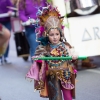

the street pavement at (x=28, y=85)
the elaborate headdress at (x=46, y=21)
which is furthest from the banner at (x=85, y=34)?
the elaborate headdress at (x=46, y=21)

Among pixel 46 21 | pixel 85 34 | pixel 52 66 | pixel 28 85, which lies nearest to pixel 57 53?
pixel 52 66

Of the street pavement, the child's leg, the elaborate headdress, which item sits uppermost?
the elaborate headdress

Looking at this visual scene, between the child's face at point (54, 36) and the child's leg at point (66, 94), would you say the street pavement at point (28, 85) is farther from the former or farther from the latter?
the child's face at point (54, 36)

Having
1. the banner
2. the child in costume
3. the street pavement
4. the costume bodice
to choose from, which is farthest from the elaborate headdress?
the banner

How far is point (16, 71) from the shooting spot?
8633 millimetres

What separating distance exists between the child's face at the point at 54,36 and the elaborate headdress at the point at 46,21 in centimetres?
6

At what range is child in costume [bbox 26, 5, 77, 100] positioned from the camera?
425 cm

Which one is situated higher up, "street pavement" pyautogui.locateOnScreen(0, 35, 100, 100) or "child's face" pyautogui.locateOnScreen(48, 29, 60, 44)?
"child's face" pyautogui.locateOnScreen(48, 29, 60, 44)

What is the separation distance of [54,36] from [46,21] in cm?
23

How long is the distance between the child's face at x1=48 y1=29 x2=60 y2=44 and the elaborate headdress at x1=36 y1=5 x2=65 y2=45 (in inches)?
2.4

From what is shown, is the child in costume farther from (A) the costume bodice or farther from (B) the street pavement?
(B) the street pavement

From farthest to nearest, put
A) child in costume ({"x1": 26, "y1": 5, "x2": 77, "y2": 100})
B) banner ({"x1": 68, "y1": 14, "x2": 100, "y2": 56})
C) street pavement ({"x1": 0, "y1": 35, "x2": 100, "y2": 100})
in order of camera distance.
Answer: banner ({"x1": 68, "y1": 14, "x2": 100, "y2": 56})
street pavement ({"x1": 0, "y1": 35, "x2": 100, "y2": 100})
child in costume ({"x1": 26, "y1": 5, "x2": 77, "y2": 100})

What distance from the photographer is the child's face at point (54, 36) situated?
4273 millimetres

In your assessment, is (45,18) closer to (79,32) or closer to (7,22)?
(79,32)
